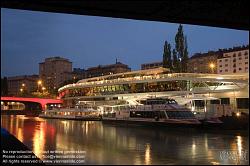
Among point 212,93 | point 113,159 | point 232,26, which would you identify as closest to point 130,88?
point 212,93

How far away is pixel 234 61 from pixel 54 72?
253 ft

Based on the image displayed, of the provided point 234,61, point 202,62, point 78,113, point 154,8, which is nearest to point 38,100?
point 78,113

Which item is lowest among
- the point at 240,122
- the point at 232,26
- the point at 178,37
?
the point at 240,122

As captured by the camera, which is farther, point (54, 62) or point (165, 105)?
point (54, 62)

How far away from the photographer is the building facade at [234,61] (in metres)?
106

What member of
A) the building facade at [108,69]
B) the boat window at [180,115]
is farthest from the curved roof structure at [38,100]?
the boat window at [180,115]

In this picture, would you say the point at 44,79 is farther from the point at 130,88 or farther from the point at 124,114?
the point at 124,114

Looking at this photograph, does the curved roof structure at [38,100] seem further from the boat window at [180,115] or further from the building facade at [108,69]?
the boat window at [180,115]

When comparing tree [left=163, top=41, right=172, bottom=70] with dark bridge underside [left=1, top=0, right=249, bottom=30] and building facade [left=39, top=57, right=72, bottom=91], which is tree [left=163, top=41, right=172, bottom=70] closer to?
dark bridge underside [left=1, top=0, right=249, bottom=30]

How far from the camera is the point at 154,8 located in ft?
28.2

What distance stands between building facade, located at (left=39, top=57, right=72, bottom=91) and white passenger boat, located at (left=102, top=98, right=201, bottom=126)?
10624 centimetres

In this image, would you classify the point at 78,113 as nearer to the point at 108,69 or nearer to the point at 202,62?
the point at 202,62

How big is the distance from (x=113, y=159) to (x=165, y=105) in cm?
2407

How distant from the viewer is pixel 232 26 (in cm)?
1041
